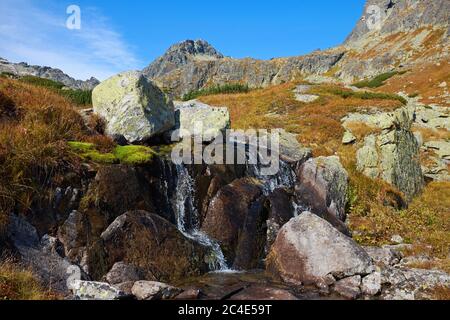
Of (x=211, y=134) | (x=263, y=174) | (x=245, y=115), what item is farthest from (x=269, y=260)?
(x=245, y=115)

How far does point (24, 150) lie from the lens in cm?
1127

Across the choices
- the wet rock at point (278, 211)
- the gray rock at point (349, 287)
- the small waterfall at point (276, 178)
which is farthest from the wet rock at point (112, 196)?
the gray rock at point (349, 287)

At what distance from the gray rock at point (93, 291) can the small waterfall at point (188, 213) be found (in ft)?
16.8

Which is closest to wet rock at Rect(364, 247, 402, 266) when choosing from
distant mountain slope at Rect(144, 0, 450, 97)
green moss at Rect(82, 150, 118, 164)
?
green moss at Rect(82, 150, 118, 164)

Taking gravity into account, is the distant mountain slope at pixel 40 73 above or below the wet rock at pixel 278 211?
above

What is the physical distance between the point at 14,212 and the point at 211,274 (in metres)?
6.01

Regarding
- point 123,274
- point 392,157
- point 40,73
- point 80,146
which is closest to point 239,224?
point 123,274

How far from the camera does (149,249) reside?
466 inches

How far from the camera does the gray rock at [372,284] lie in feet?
36.8

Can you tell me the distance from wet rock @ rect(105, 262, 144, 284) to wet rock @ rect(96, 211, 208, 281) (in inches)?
9.0

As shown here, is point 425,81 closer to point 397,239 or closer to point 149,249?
point 397,239

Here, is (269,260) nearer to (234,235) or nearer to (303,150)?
(234,235)

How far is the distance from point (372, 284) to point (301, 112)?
24463mm

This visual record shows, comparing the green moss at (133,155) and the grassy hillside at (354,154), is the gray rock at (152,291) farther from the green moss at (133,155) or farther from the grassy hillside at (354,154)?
the grassy hillside at (354,154)
